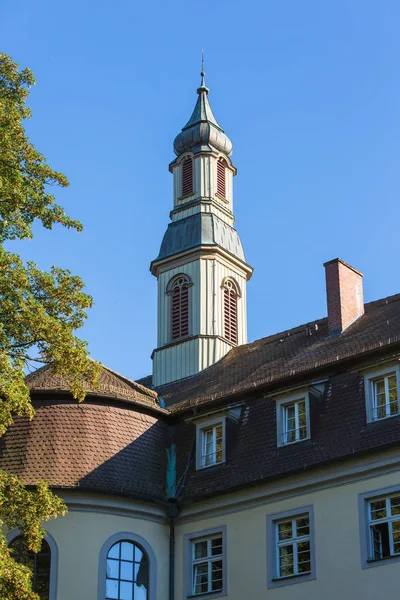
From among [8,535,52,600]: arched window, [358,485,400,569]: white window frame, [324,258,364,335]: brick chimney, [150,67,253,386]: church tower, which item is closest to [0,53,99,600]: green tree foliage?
[8,535,52,600]: arched window

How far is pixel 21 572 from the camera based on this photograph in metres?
20.4

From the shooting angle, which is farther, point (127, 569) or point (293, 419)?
point (293, 419)

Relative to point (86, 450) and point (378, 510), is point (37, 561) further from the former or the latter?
point (378, 510)

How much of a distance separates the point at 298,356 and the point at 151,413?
14.8 ft

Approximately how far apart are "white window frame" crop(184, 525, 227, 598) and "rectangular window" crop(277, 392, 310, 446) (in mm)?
2796

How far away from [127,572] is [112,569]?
1.47 ft

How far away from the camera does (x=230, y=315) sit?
39781 millimetres

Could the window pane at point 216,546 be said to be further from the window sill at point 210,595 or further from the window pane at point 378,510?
the window pane at point 378,510

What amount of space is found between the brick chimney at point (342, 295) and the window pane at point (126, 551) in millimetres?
8959

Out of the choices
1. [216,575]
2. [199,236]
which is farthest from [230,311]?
[216,575]

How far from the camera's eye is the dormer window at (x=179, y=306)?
39.2 metres

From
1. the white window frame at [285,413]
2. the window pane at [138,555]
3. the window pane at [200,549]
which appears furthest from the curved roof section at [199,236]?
the window pane at [138,555]

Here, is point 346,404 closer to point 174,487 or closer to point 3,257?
point 174,487

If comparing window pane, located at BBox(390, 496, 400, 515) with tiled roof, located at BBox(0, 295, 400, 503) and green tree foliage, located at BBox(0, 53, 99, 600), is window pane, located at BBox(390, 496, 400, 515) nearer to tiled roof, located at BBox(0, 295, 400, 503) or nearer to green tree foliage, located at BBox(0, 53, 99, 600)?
tiled roof, located at BBox(0, 295, 400, 503)
